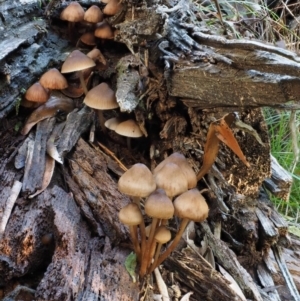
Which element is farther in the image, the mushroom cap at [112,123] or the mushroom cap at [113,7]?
the mushroom cap at [113,7]

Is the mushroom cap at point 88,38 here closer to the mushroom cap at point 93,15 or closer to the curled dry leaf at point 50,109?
the mushroom cap at point 93,15

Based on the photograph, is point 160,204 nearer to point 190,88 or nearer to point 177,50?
point 190,88

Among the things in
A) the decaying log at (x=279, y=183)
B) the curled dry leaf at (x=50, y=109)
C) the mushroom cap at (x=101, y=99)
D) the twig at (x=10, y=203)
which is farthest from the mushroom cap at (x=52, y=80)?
the decaying log at (x=279, y=183)

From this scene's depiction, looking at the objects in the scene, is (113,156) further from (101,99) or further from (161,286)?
(161,286)

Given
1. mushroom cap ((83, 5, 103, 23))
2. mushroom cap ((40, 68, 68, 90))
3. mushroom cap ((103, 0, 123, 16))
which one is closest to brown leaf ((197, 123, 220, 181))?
mushroom cap ((40, 68, 68, 90))

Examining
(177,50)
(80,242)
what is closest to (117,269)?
(80,242)
